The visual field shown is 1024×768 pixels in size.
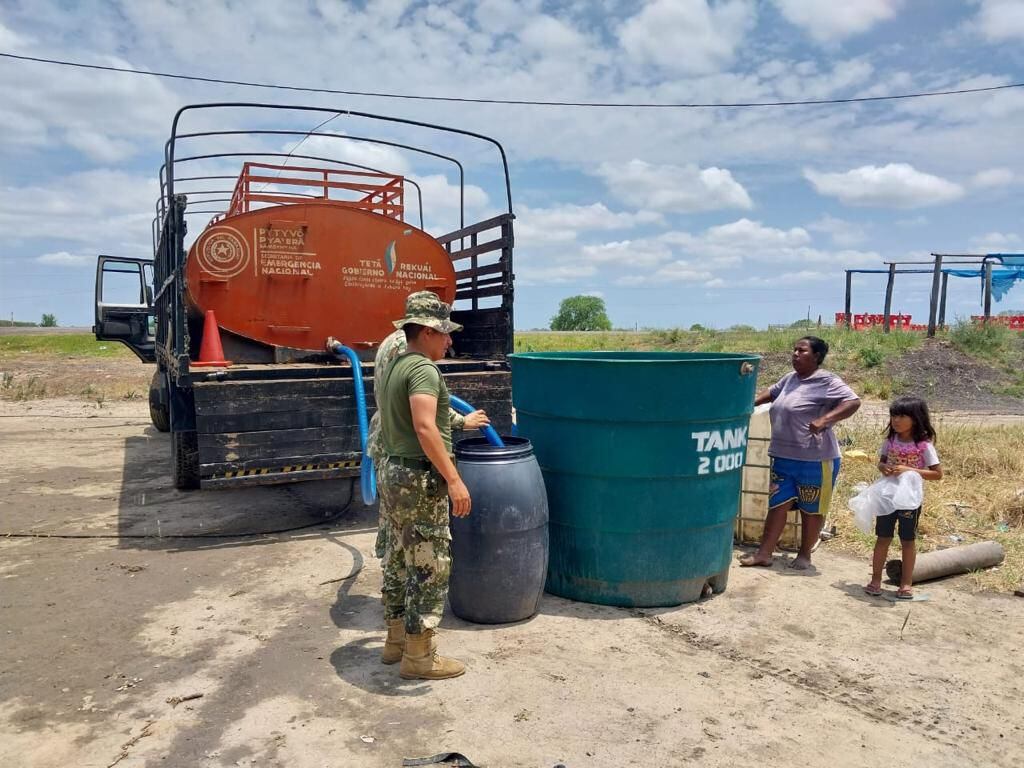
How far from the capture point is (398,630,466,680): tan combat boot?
3504 mm

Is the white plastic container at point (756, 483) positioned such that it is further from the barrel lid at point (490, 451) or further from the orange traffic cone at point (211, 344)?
the orange traffic cone at point (211, 344)

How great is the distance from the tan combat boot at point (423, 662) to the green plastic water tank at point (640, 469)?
1180mm

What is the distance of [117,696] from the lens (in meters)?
3.42

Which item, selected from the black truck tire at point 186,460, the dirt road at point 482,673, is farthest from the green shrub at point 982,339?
the black truck tire at point 186,460

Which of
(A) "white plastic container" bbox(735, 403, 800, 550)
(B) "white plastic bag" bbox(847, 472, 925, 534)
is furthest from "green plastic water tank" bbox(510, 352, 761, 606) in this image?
(A) "white plastic container" bbox(735, 403, 800, 550)

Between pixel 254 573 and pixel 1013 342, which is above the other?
pixel 1013 342

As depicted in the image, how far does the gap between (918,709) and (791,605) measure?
1.25m

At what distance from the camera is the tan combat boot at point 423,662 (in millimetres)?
3504

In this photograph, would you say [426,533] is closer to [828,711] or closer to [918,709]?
[828,711]

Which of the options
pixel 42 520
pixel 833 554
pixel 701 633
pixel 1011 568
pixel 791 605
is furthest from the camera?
pixel 42 520

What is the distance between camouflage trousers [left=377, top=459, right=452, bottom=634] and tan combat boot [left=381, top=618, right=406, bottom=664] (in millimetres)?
117

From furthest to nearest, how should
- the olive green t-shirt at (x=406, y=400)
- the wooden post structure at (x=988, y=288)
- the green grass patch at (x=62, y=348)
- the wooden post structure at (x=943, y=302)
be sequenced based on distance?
the green grass patch at (x=62, y=348), the wooden post structure at (x=943, y=302), the wooden post structure at (x=988, y=288), the olive green t-shirt at (x=406, y=400)

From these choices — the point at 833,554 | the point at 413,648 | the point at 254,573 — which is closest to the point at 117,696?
the point at 413,648

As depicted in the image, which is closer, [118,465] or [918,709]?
[918,709]
